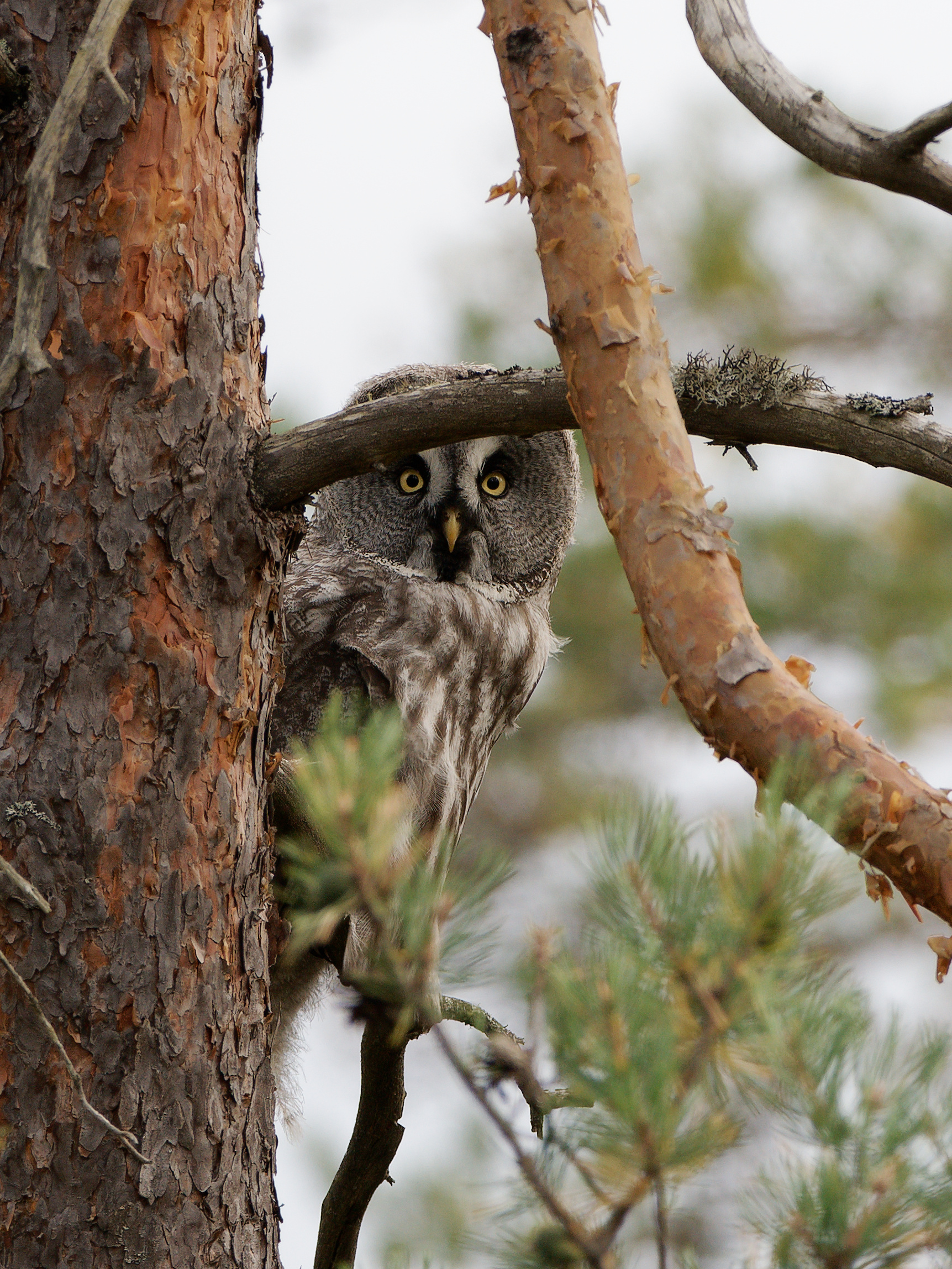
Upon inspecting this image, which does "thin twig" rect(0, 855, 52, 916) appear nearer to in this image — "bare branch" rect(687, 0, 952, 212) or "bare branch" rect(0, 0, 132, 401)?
"bare branch" rect(0, 0, 132, 401)

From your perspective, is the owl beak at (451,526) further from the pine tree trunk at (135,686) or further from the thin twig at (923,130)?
the thin twig at (923,130)

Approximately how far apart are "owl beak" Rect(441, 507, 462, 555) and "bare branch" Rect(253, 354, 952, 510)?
4.00ft

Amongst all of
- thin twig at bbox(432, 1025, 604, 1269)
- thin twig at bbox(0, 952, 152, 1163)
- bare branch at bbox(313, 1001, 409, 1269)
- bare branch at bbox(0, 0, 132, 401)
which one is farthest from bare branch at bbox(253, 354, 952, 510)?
bare branch at bbox(313, 1001, 409, 1269)

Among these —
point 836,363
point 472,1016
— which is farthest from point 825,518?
point 472,1016

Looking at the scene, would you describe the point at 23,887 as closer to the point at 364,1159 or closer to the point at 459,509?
the point at 364,1159

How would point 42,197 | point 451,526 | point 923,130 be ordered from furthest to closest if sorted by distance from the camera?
point 451,526 < point 923,130 < point 42,197

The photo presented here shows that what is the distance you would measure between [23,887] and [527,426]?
71 centimetres

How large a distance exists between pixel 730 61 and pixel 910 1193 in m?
1.05

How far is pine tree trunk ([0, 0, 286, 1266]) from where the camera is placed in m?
1.38

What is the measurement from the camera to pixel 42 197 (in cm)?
104

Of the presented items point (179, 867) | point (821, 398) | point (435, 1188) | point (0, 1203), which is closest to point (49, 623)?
point (179, 867)

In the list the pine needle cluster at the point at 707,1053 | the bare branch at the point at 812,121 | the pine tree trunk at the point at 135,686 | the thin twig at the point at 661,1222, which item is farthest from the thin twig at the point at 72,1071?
the bare branch at the point at 812,121

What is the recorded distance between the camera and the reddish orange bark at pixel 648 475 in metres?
0.94

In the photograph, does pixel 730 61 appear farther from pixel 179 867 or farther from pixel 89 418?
pixel 179 867
